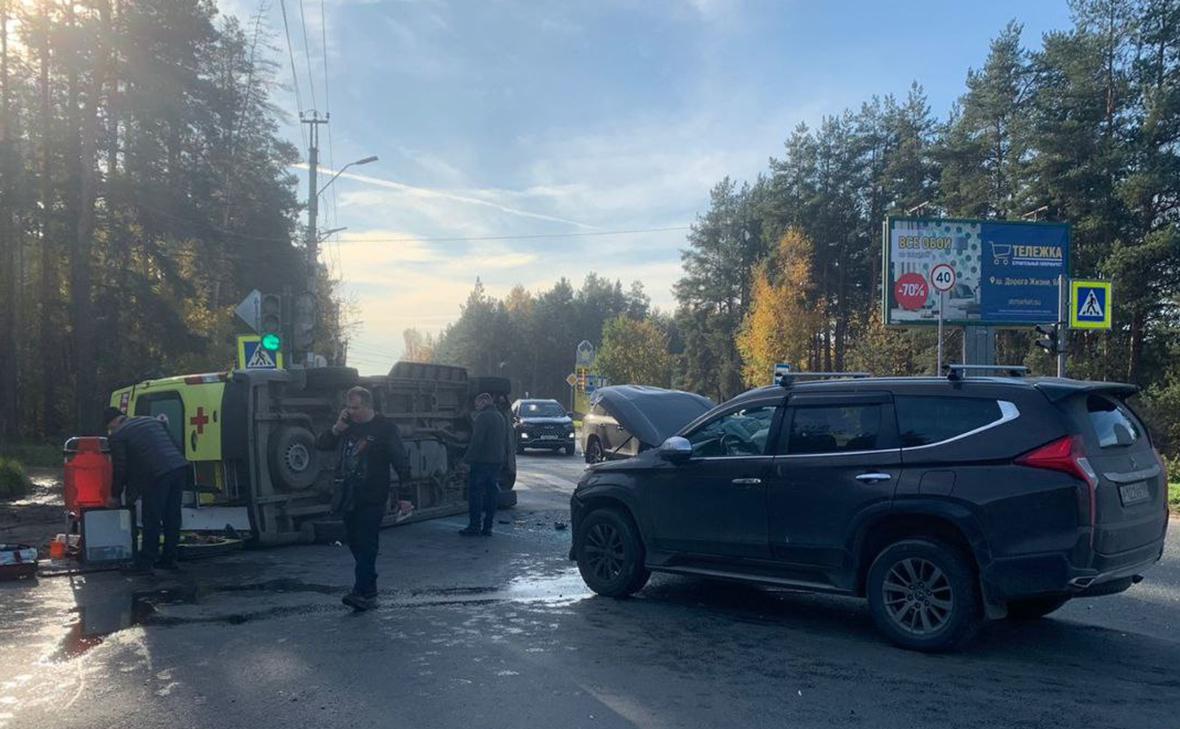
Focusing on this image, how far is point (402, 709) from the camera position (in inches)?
216

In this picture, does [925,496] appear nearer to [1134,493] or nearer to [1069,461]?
[1069,461]

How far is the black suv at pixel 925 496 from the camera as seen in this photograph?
616cm

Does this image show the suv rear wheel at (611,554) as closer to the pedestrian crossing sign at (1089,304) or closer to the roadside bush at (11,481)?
the roadside bush at (11,481)

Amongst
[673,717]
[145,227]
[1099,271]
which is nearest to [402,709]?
[673,717]

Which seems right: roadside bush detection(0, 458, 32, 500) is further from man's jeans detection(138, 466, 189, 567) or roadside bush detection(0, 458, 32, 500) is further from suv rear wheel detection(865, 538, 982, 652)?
suv rear wheel detection(865, 538, 982, 652)

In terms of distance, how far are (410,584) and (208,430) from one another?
3459 millimetres

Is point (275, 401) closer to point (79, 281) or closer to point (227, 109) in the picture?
point (79, 281)

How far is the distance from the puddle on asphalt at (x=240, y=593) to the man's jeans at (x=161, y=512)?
0.80 meters

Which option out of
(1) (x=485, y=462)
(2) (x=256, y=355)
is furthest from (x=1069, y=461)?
(2) (x=256, y=355)

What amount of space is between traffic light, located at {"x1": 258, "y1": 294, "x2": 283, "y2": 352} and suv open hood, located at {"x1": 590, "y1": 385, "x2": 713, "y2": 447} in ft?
16.9

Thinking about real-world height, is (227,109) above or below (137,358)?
above

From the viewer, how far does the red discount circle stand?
93.5 feet

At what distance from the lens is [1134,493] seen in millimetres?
6430

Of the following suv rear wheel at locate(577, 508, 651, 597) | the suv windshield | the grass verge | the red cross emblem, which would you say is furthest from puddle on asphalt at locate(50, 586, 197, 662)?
the suv windshield
